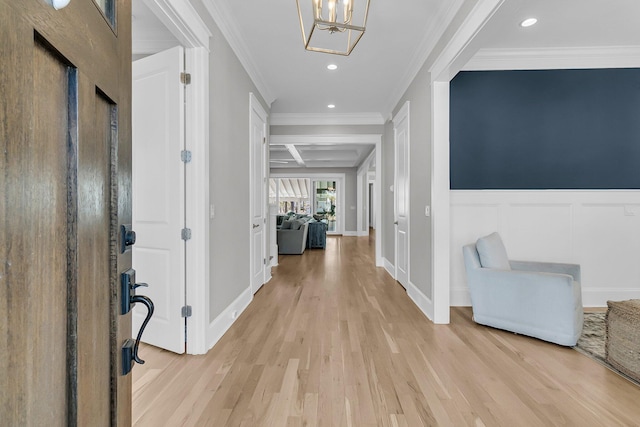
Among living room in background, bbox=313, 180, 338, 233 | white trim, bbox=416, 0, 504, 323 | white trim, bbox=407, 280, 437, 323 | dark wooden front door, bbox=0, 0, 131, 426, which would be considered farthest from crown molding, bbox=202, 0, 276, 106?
living room in background, bbox=313, 180, 338, 233

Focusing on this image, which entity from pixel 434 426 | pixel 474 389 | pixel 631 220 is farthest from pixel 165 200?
pixel 631 220

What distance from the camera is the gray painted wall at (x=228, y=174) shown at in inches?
104

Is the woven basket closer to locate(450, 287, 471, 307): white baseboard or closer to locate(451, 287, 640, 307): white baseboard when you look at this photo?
locate(450, 287, 471, 307): white baseboard

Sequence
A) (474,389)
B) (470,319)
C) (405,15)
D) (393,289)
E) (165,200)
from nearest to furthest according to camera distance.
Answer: (474,389), (165,200), (405,15), (470,319), (393,289)

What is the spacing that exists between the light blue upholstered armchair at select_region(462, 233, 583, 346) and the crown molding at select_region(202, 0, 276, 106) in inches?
116

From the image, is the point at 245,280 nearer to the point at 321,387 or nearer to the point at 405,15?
the point at 321,387

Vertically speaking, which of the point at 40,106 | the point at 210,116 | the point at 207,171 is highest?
the point at 210,116

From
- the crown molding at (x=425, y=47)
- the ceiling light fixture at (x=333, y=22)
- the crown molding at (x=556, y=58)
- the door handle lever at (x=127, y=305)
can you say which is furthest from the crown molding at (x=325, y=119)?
the door handle lever at (x=127, y=305)

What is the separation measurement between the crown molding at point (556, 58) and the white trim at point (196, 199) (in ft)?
9.05

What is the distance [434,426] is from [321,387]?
26.2 inches

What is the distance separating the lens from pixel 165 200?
2.42 meters

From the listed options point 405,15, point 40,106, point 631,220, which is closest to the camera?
point 40,106

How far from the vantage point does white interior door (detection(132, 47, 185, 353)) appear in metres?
2.38

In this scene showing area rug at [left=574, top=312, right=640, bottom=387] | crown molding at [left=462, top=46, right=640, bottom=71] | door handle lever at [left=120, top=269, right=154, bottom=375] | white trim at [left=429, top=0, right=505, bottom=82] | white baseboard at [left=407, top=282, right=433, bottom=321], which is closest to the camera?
door handle lever at [left=120, top=269, right=154, bottom=375]
